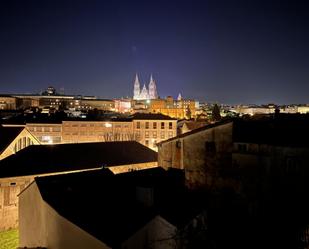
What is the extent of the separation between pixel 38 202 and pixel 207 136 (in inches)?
417

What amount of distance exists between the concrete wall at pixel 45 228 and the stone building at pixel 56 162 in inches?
198

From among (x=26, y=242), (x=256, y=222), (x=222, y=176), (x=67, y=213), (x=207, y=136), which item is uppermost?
(x=207, y=136)

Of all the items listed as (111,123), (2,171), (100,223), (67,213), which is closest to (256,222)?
(100,223)

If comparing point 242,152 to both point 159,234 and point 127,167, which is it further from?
point 127,167

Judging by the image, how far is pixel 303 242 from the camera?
11.6 m

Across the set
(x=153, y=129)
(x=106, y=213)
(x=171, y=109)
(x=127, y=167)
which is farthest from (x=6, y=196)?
(x=171, y=109)

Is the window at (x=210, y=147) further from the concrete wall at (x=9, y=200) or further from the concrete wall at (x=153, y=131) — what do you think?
the concrete wall at (x=153, y=131)

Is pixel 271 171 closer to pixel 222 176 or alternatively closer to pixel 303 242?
pixel 222 176

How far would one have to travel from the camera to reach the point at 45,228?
15969mm

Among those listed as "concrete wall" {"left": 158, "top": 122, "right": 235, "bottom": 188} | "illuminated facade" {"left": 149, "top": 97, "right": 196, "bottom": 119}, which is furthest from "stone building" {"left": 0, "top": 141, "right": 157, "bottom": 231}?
"illuminated facade" {"left": 149, "top": 97, "right": 196, "bottom": 119}

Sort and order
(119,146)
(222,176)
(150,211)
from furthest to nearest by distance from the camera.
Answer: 1. (119,146)
2. (222,176)
3. (150,211)

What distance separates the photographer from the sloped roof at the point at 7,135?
2872 centimetres

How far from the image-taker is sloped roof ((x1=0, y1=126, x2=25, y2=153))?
94.2 ft

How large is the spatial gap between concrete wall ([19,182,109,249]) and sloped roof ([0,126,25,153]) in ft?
37.3
